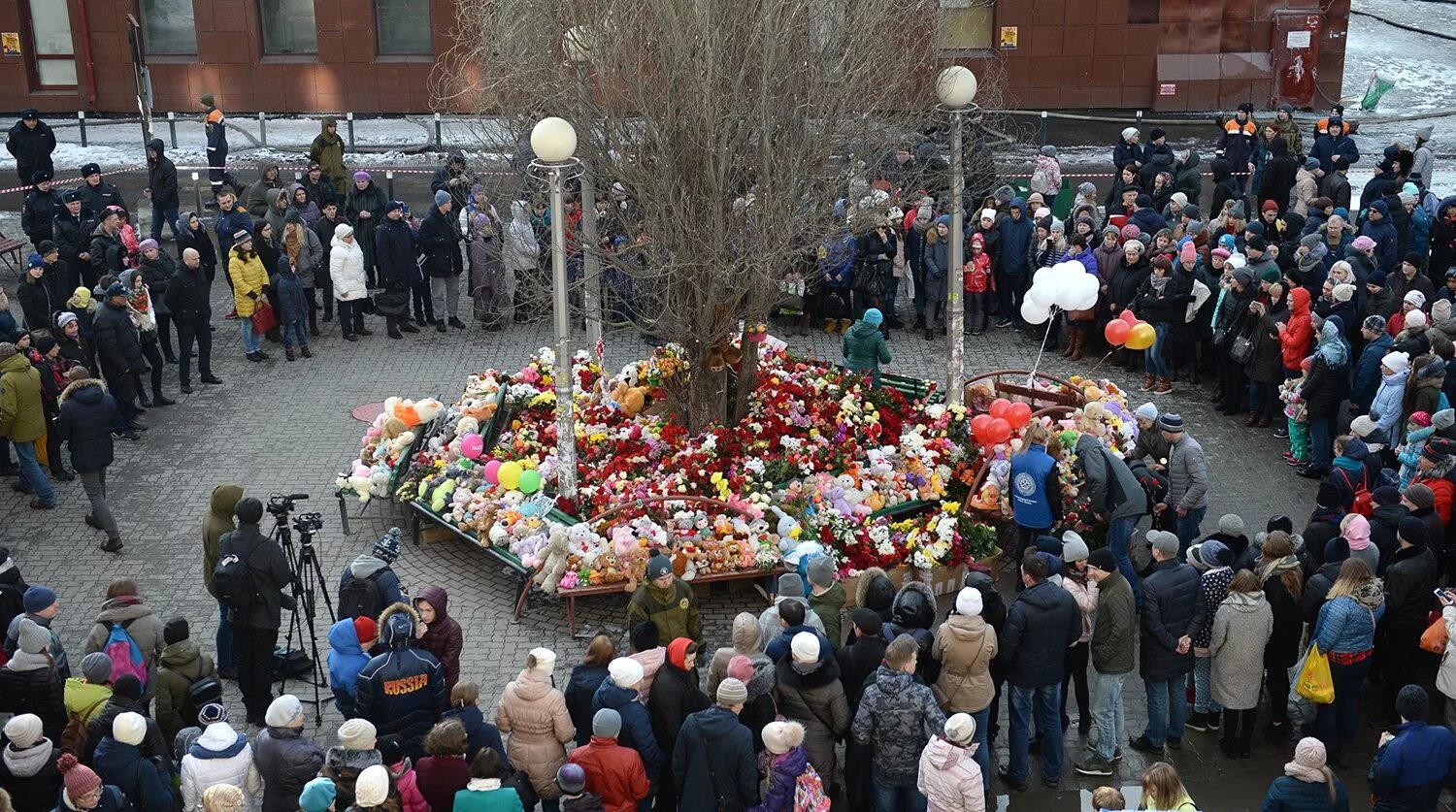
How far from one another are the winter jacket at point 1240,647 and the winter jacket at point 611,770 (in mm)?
4178

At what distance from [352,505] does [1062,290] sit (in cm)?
716

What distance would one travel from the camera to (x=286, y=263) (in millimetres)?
18281

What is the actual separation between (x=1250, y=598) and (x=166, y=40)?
25.4 m

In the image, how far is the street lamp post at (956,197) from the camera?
1323 centimetres

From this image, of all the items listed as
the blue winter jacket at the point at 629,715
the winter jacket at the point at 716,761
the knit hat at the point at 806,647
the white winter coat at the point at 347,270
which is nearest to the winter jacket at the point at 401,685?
the blue winter jacket at the point at 629,715

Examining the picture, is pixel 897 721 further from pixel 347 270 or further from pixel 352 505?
pixel 347 270

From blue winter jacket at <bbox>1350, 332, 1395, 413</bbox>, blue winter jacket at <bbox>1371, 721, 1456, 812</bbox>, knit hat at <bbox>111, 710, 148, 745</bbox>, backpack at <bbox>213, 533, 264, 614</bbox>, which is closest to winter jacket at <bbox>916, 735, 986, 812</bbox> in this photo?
blue winter jacket at <bbox>1371, 721, 1456, 812</bbox>

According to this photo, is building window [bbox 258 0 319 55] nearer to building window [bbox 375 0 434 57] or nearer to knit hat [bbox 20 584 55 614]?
building window [bbox 375 0 434 57]

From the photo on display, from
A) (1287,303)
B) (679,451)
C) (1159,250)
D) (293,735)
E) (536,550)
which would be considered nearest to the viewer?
(293,735)

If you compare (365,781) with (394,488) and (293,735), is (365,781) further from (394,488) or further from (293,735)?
(394,488)

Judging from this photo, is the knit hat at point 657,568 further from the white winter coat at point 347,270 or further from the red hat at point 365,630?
the white winter coat at point 347,270

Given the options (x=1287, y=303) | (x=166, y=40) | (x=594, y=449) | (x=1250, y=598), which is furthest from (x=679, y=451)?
(x=166, y=40)

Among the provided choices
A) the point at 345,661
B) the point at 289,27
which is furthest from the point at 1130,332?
Answer: the point at 289,27

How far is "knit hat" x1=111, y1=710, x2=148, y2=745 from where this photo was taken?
8.90 metres
